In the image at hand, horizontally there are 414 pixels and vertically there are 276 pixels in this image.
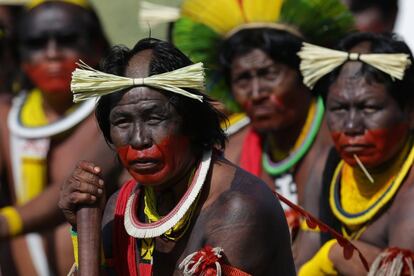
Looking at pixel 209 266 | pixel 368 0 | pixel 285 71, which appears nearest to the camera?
pixel 209 266

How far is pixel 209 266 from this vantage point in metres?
4.92

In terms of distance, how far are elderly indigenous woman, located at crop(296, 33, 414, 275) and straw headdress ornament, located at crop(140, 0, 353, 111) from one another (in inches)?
38.4

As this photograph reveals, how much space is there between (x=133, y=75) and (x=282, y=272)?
2.97ft

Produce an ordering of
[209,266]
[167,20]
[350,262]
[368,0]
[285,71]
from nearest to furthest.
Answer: [209,266] < [350,262] < [285,71] < [167,20] < [368,0]

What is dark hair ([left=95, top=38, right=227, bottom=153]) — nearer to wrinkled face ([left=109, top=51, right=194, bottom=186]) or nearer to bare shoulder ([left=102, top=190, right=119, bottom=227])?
wrinkled face ([left=109, top=51, right=194, bottom=186])

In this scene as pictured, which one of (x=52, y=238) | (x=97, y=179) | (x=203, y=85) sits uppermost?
(x=203, y=85)

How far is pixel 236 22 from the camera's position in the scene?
25.9 ft

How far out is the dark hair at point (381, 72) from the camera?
6490 mm

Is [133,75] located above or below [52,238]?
above

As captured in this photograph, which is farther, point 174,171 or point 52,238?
point 52,238

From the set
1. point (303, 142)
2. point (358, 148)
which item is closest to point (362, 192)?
point (358, 148)

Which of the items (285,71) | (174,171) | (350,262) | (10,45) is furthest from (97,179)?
(10,45)

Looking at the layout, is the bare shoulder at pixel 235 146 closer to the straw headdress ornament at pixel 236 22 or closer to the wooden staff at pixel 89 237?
the straw headdress ornament at pixel 236 22

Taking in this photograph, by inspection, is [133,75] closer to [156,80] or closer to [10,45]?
[156,80]
